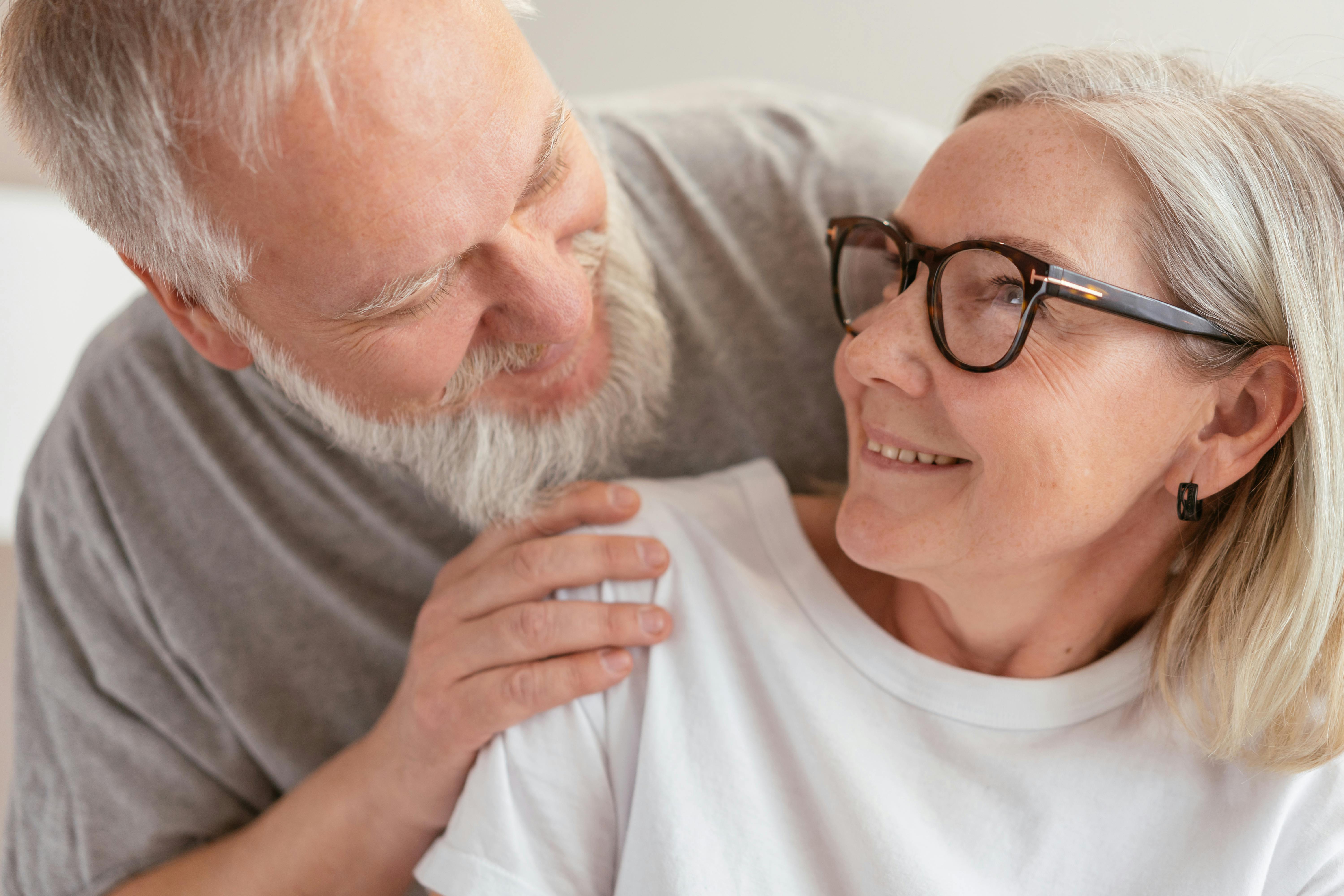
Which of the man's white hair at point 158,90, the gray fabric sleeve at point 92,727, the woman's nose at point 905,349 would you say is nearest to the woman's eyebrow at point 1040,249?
the woman's nose at point 905,349

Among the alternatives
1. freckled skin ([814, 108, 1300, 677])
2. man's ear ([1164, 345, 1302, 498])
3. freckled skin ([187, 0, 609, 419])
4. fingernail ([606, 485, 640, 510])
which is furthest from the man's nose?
man's ear ([1164, 345, 1302, 498])

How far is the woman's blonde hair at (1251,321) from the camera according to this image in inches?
40.3

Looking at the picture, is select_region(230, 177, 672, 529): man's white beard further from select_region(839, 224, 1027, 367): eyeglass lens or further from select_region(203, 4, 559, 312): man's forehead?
select_region(839, 224, 1027, 367): eyeglass lens

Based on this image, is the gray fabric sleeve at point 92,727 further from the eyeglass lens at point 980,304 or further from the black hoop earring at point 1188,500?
the black hoop earring at point 1188,500

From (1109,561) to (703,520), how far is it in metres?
0.55

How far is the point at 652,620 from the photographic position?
1.27 m

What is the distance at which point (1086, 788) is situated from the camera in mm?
1218

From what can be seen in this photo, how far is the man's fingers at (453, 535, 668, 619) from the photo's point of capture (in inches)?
50.1

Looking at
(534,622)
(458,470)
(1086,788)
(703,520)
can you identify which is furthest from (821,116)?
(1086,788)

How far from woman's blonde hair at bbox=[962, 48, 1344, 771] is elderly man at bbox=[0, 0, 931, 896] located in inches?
21.4

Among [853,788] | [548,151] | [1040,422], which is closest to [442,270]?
[548,151]

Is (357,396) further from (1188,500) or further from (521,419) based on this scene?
(1188,500)

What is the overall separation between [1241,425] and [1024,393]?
0.99ft

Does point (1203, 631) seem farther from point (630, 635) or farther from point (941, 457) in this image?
point (630, 635)
